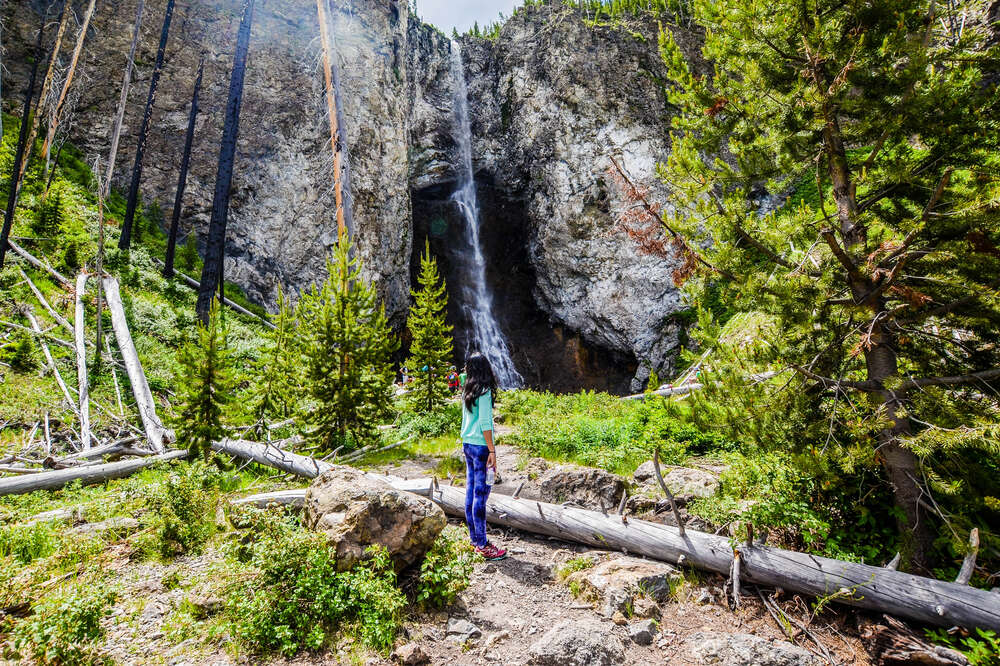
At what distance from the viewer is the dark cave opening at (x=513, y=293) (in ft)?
90.5

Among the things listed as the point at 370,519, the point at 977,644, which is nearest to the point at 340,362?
the point at 370,519

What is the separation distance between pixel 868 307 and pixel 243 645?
6395 millimetres

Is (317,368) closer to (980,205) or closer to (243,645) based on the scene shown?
(243,645)

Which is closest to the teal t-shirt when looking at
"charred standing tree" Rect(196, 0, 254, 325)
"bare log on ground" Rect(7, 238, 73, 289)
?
"charred standing tree" Rect(196, 0, 254, 325)

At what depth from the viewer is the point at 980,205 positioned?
3654 mm

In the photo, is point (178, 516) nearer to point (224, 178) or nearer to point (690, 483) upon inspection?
point (690, 483)

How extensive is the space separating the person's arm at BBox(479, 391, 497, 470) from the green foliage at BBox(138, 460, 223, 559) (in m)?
3.59

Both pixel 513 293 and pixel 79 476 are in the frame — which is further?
pixel 513 293

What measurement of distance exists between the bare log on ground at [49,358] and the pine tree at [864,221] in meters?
13.1

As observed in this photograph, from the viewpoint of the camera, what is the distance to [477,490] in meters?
5.30

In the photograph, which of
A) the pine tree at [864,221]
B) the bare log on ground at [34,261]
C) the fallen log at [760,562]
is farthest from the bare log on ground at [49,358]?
the pine tree at [864,221]

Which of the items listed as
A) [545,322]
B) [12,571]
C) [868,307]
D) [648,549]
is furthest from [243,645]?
[545,322]

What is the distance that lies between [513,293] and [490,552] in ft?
84.1

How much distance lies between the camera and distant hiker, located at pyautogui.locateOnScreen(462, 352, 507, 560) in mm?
5297
